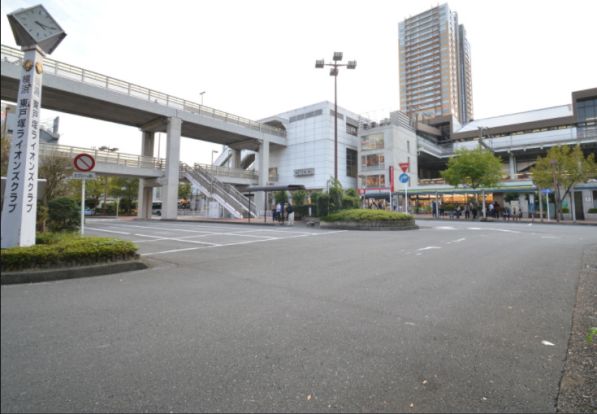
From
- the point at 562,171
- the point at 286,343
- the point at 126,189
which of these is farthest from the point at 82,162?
the point at 126,189

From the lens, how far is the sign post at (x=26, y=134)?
6023 mm

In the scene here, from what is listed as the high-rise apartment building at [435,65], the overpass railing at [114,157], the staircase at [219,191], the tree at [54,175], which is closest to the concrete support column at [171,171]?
the overpass railing at [114,157]

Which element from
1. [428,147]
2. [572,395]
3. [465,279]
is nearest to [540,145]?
[428,147]

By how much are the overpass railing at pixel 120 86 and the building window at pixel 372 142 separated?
17493mm

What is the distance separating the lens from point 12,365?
235 centimetres

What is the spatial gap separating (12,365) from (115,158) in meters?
28.5

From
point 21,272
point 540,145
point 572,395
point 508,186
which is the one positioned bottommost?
point 572,395

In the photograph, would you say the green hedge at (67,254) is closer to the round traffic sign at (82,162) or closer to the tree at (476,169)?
the round traffic sign at (82,162)

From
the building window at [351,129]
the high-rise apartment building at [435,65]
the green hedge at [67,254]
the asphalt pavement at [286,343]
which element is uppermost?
the high-rise apartment building at [435,65]

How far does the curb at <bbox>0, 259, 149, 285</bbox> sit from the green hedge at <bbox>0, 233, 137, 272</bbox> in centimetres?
16

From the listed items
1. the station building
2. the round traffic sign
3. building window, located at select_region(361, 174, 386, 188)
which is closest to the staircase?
the station building

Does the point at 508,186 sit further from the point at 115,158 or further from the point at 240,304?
the point at 115,158

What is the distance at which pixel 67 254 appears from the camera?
5633 mm

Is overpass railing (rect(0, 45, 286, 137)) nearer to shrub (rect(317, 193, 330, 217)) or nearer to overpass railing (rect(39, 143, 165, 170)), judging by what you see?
overpass railing (rect(39, 143, 165, 170))
